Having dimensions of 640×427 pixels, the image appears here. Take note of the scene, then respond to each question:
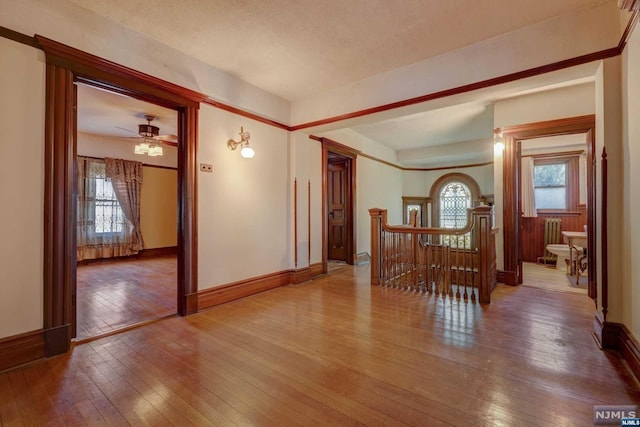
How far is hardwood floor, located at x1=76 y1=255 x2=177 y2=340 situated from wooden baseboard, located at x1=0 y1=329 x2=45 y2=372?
369 millimetres

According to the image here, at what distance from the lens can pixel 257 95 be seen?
3920 mm

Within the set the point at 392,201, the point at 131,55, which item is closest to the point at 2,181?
the point at 131,55

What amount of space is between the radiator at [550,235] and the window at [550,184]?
404mm

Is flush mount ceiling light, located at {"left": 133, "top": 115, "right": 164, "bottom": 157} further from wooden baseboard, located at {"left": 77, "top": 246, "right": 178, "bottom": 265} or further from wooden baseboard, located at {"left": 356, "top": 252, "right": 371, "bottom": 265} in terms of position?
wooden baseboard, located at {"left": 356, "top": 252, "right": 371, "bottom": 265}

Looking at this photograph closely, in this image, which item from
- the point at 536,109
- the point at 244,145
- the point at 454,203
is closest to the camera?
the point at 244,145

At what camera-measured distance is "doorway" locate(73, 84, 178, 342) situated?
3312 millimetres

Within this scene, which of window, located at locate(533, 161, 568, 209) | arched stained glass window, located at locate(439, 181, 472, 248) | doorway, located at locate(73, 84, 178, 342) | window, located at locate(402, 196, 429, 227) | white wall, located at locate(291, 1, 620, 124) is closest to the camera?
white wall, located at locate(291, 1, 620, 124)

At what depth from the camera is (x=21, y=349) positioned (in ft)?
6.73

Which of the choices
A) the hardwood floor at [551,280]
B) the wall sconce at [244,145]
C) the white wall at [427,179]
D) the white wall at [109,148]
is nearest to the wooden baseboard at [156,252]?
the white wall at [109,148]

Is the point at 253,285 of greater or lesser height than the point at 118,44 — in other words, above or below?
below

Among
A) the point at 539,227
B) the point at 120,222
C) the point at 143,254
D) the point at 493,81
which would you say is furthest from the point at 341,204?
the point at 120,222

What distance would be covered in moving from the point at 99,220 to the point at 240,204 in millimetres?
4709

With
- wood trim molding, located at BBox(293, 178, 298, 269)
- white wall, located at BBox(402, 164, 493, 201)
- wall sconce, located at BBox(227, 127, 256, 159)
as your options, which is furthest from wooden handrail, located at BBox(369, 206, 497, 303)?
white wall, located at BBox(402, 164, 493, 201)

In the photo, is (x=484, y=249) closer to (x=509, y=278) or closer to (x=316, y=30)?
(x=509, y=278)
